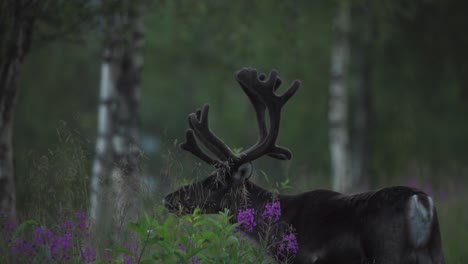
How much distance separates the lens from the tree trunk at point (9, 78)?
721 cm

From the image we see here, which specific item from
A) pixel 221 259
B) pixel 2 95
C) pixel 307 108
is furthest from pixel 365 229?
pixel 307 108

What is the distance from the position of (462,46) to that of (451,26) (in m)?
0.52

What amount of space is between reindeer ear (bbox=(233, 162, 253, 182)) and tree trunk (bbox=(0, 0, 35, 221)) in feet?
7.16

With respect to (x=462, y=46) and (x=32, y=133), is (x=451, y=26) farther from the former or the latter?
(x=32, y=133)

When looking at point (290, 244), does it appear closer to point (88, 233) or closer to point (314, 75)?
point (88, 233)

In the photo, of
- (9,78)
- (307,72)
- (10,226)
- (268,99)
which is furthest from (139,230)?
(307,72)

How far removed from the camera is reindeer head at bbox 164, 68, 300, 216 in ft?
21.0

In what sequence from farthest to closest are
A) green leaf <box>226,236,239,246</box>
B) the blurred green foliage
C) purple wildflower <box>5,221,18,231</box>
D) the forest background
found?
the blurred green foliage → the forest background → purple wildflower <box>5,221,18,231</box> → green leaf <box>226,236,239,246</box>

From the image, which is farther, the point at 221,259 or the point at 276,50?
the point at 276,50

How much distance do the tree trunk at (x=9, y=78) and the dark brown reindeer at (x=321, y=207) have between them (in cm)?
179

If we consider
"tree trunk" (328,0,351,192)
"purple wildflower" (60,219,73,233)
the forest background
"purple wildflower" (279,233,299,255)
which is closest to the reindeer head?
"purple wildflower" (279,233,299,255)

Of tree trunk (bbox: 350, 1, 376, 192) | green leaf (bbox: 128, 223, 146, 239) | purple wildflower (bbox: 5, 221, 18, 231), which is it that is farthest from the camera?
tree trunk (bbox: 350, 1, 376, 192)

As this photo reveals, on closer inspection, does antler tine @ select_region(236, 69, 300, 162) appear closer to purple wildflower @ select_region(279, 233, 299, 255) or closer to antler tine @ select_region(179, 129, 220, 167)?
antler tine @ select_region(179, 129, 220, 167)

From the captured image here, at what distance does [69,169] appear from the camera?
562cm
